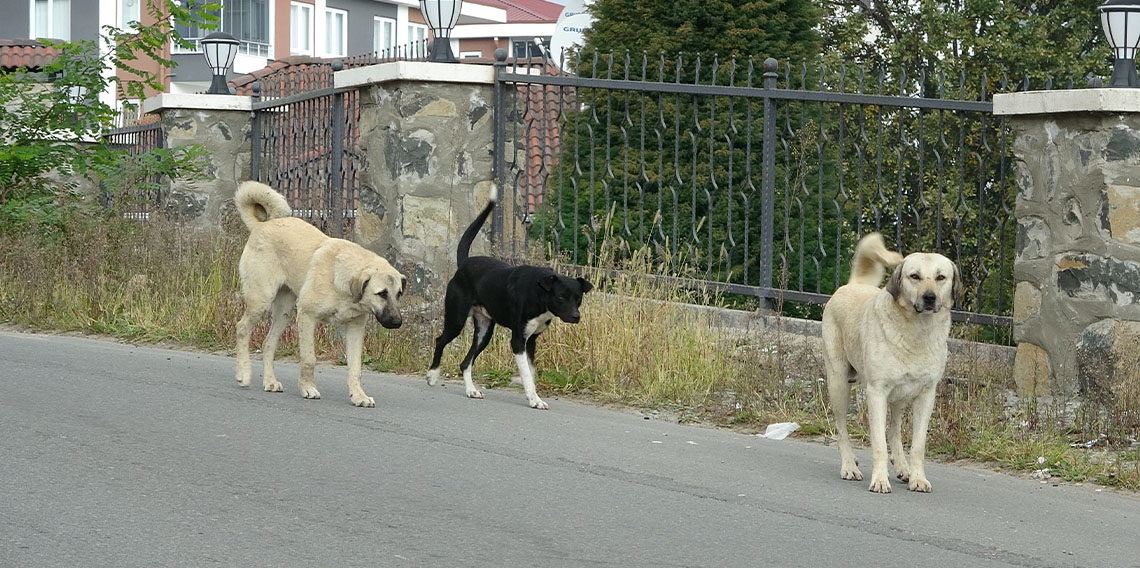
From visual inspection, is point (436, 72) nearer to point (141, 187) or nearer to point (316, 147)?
point (316, 147)

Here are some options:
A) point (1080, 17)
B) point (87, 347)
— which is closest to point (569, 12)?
point (1080, 17)

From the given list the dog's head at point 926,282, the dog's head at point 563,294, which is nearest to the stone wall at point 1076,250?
the dog's head at point 926,282

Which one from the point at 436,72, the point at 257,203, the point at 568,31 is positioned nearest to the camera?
the point at 257,203

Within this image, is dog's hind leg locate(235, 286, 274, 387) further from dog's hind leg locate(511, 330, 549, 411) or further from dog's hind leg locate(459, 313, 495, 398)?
dog's hind leg locate(511, 330, 549, 411)

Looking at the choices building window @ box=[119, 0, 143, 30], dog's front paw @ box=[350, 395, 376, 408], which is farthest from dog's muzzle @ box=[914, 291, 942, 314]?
building window @ box=[119, 0, 143, 30]

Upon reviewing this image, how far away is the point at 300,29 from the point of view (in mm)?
47969

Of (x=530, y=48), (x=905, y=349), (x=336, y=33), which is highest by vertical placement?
(x=336, y=33)

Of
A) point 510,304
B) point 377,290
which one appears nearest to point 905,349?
point 510,304

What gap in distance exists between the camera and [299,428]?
805cm

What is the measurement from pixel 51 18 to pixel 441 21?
35333 millimetres

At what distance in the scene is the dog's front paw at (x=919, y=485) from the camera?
6.83 metres

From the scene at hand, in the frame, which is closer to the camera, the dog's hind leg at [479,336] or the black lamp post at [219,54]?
the dog's hind leg at [479,336]

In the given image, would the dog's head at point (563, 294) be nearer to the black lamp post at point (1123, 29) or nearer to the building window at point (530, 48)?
the black lamp post at point (1123, 29)

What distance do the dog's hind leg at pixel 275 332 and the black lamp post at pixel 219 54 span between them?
302 inches
